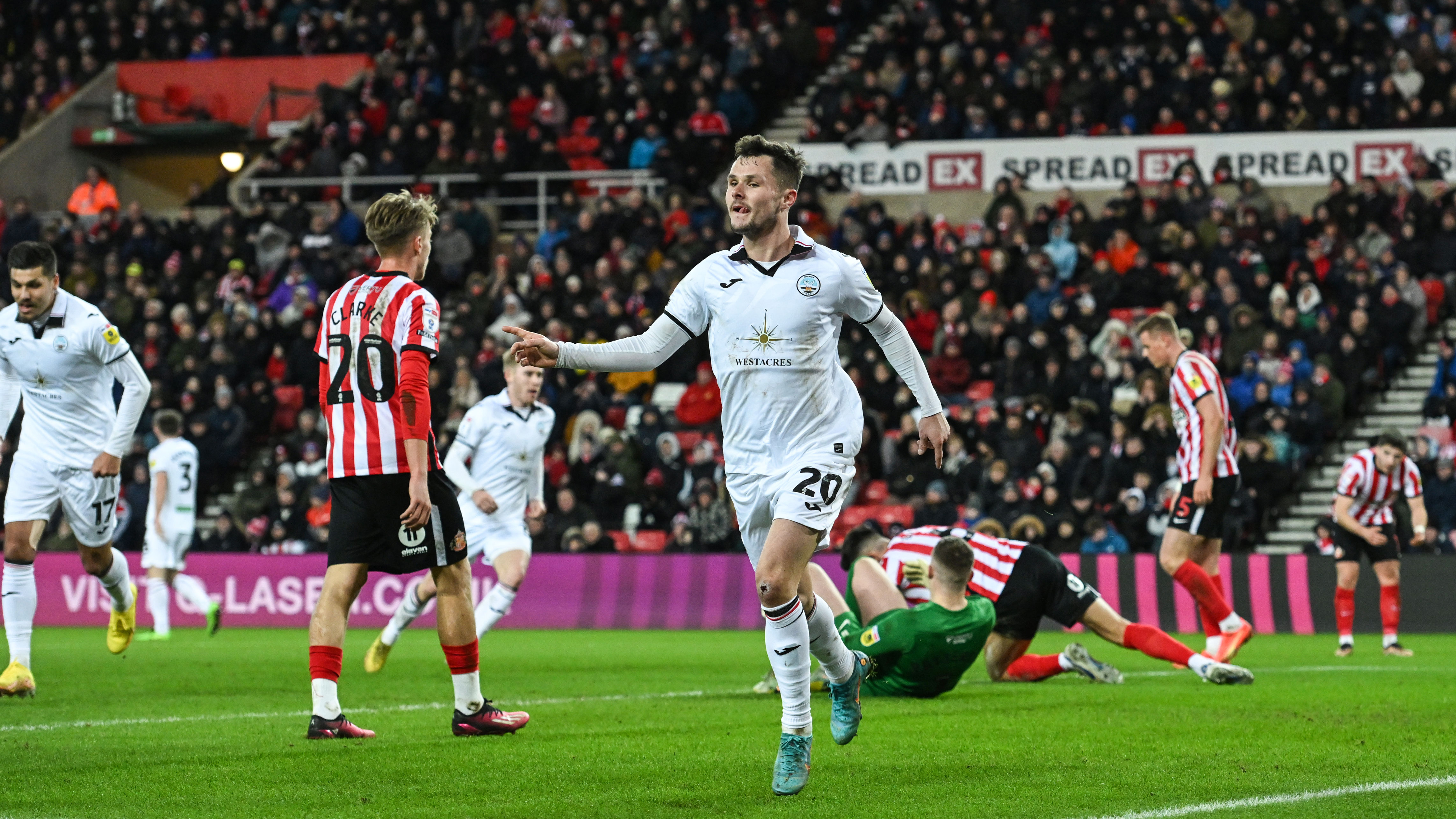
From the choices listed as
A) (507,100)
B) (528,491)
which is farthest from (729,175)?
(507,100)

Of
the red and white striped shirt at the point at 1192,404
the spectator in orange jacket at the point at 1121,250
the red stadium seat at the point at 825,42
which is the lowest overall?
the red and white striped shirt at the point at 1192,404

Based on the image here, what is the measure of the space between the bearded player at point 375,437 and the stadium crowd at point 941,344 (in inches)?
434

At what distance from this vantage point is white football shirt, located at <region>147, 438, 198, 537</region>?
18500mm

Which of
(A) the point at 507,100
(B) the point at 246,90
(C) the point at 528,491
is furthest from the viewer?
(B) the point at 246,90

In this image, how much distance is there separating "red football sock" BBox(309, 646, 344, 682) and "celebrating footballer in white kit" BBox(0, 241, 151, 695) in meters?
2.71

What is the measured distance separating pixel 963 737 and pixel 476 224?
2052cm

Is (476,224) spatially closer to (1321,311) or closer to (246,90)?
(246,90)

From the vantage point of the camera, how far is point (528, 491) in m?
13.8

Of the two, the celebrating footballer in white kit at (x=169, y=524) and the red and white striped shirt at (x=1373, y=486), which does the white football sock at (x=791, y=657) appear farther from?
the celebrating footballer in white kit at (x=169, y=524)

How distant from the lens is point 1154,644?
37.2 ft

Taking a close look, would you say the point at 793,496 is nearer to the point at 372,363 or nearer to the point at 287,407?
the point at 372,363

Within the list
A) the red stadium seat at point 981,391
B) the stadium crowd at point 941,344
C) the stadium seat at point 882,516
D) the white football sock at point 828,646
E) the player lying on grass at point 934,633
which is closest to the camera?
the white football sock at point 828,646

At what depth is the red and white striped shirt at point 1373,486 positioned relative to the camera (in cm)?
1542

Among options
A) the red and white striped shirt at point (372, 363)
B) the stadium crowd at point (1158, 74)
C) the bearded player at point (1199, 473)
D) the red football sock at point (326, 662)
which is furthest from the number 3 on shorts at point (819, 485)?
the stadium crowd at point (1158, 74)
